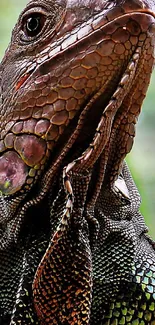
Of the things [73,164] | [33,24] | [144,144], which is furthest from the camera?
[144,144]

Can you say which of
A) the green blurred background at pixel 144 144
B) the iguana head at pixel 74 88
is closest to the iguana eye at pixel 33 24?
the iguana head at pixel 74 88

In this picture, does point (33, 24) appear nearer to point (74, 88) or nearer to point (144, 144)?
point (74, 88)

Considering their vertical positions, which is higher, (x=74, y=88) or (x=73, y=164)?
(x=74, y=88)

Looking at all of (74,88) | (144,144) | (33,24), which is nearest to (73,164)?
(74,88)

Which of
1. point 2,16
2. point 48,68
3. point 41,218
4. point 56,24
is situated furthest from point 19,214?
point 2,16

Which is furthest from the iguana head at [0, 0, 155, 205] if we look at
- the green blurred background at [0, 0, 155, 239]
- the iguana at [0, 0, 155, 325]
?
the green blurred background at [0, 0, 155, 239]

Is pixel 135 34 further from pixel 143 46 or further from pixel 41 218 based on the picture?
pixel 41 218
